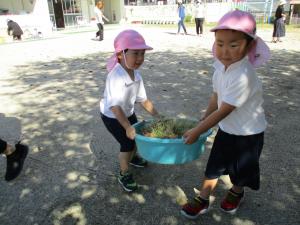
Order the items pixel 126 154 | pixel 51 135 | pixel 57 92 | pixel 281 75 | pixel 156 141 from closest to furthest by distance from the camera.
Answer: pixel 156 141
pixel 126 154
pixel 51 135
pixel 57 92
pixel 281 75

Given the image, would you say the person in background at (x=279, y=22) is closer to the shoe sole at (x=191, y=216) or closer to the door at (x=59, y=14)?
the shoe sole at (x=191, y=216)

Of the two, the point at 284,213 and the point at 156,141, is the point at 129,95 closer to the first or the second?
the point at 156,141

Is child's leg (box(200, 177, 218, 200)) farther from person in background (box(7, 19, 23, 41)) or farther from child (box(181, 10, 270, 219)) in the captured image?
person in background (box(7, 19, 23, 41))

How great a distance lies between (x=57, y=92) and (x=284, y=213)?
4.27 metres

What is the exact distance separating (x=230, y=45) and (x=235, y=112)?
0.45m

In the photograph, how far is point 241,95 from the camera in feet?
6.15

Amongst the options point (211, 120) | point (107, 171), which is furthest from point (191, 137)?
point (107, 171)

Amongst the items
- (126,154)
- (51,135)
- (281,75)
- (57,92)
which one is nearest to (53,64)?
(57,92)

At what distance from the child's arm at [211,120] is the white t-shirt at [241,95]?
4 cm

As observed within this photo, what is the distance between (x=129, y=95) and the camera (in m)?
2.45

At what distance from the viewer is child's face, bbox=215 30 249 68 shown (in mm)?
1789

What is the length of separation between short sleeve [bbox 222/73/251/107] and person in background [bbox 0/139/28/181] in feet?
6.70

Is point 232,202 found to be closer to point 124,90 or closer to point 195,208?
point 195,208

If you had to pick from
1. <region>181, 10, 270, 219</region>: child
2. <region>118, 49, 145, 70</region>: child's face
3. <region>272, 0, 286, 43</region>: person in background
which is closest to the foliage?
<region>181, 10, 270, 219</region>: child
